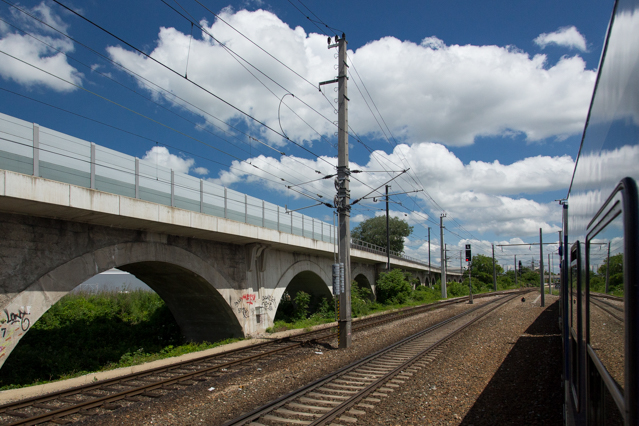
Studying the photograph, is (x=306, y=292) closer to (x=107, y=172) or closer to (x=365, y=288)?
(x=365, y=288)

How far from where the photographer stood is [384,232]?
84.4m

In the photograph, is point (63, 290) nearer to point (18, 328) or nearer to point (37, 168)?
point (18, 328)

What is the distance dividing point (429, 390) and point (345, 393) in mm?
1788

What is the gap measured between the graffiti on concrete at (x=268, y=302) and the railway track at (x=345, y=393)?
932 cm

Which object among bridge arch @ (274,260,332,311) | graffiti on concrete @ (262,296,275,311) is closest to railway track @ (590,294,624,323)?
graffiti on concrete @ (262,296,275,311)

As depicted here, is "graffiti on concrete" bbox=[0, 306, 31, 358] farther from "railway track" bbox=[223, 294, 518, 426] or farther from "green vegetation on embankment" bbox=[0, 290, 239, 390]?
"railway track" bbox=[223, 294, 518, 426]

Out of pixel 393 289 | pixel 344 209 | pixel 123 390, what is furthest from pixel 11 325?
pixel 393 289

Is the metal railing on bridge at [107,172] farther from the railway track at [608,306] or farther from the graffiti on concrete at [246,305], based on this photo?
the railway track at [608,306]

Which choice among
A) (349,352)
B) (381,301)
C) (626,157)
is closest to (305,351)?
(349,352)

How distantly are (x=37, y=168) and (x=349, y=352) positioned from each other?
34.3 ft

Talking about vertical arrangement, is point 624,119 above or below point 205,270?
above

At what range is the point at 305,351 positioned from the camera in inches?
567

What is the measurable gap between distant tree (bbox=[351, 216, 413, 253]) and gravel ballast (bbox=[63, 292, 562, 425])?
69878 mm

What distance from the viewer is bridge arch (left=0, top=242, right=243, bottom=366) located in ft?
35.2
